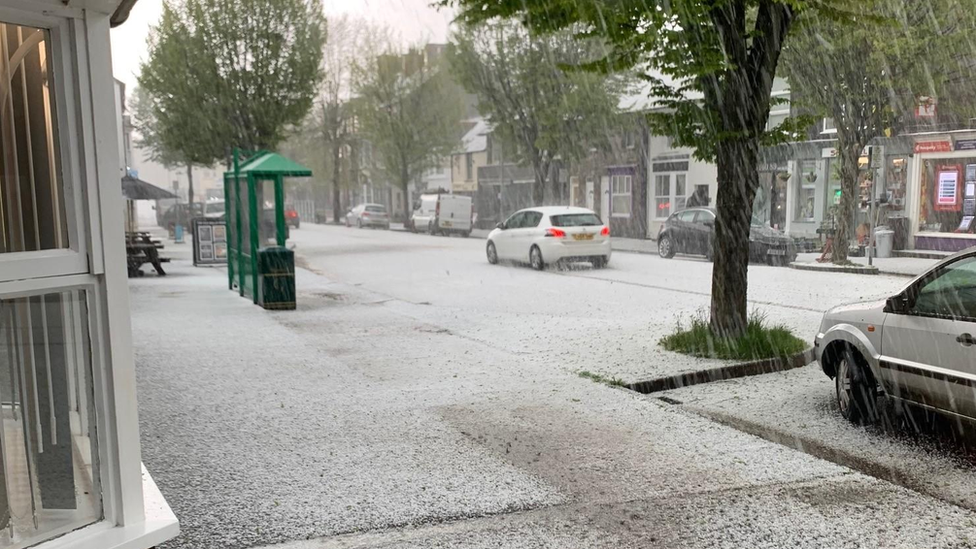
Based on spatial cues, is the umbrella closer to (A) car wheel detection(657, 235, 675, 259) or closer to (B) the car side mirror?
(A) car wheel detection(657, 235, 675, 259)

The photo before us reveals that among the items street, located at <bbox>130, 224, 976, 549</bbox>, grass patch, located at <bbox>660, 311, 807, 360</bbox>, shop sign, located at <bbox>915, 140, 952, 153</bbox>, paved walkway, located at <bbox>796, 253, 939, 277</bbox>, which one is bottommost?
paved walkway, located at <bbox>796, 253, 939, 277</bbox>

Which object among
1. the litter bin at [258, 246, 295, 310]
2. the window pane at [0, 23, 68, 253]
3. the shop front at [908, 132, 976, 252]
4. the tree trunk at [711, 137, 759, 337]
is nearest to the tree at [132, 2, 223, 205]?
the litter bin at [258, 246, 295, 310]

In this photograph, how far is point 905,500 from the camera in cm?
433

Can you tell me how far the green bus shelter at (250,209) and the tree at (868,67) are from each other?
32.6 feet

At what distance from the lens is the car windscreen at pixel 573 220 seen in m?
18.5

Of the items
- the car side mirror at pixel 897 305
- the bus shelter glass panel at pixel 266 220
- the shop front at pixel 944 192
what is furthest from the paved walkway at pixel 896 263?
the bus shelter glass panel at pixel 266 220

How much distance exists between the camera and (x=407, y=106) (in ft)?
143

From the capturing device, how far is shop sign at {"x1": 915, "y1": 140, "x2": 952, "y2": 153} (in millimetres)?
21406

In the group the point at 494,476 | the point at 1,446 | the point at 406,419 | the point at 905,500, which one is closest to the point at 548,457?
the point at 494,476

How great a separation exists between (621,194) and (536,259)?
17.5 m

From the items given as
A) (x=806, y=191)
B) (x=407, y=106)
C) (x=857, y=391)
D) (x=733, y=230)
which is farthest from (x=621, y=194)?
(x=857, y=391)

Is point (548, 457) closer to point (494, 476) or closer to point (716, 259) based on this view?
point (494, 476)

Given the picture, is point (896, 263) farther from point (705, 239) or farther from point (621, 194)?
point (621, 194)

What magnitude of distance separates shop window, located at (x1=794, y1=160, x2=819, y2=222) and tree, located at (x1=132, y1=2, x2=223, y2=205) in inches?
754
